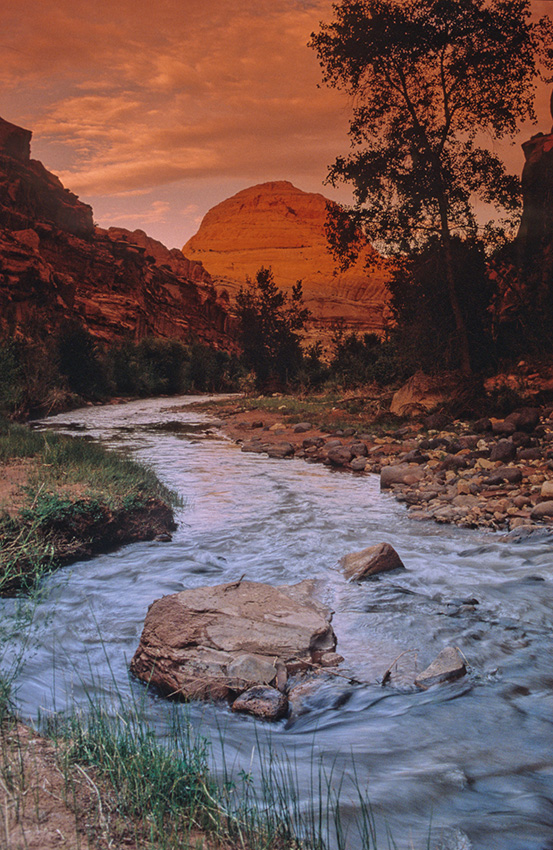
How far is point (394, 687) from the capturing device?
10.8ft

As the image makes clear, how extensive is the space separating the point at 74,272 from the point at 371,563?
54.3 metres

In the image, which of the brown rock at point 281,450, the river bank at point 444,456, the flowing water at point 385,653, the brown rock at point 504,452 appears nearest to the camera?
the flowing water at point 385,653

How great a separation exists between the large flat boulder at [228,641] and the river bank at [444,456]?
11.4ft

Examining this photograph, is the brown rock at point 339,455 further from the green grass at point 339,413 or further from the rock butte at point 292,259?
the rock butte at point 292,259

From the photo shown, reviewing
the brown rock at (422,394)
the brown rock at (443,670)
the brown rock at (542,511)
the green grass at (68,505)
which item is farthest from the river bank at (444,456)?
the green grass at (68,505)

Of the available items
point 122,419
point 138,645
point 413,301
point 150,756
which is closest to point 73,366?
point 122,419

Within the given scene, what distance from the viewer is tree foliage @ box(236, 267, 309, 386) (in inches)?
1162

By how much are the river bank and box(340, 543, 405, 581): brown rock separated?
1760 mm

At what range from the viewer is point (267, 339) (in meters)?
29.7

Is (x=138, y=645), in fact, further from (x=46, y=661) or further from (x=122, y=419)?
(x=122, y=419)

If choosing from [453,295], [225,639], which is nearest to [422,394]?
[453,295]

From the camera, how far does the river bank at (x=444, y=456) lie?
278 inches

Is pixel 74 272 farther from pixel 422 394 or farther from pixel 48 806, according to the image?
pixel 48 806

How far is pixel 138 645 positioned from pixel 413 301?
1396cm
